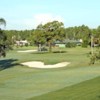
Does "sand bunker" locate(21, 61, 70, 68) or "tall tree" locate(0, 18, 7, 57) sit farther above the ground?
"tall tree" locate(0, 18, 7, 57)

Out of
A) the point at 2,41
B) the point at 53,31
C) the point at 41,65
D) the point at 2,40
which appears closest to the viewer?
the point at 2,41

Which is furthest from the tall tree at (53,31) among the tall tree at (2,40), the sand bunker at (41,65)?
the tall tree at (2,40)

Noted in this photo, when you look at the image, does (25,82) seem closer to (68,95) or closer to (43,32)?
(68,95)

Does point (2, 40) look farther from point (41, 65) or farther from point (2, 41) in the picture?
point (41, 65)

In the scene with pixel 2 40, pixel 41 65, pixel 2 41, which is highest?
pixel 2 40

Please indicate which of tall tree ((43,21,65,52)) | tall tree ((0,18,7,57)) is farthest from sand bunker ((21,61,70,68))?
tall tree ((43,21,65,52))

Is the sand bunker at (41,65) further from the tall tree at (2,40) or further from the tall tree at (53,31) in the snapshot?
the tall tree at (53,31)

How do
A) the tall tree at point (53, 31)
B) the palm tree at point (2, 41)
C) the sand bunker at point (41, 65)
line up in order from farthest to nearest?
the tall tree at point (53, 31) < the sand bunker at point (41, 65) < the palm tree at point (2, 41)

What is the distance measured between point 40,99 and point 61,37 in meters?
72.9

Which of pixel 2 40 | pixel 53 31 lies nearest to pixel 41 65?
pixel 2 40

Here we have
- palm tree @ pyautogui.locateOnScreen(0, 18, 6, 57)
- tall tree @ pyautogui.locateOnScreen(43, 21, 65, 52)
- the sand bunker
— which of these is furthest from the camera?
tall tree @ pyautogui.locateOnScreen(43, 21, 65, 52)

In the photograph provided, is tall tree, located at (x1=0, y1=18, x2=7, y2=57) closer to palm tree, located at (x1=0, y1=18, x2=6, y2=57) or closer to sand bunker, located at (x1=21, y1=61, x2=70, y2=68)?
palm tree, located at (x1=0, y1=18, x2=6, y2=57)

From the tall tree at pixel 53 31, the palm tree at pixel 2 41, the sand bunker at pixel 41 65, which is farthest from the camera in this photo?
the tall tree at pixel 53 31

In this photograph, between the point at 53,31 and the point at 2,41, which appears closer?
the point at 2,41
